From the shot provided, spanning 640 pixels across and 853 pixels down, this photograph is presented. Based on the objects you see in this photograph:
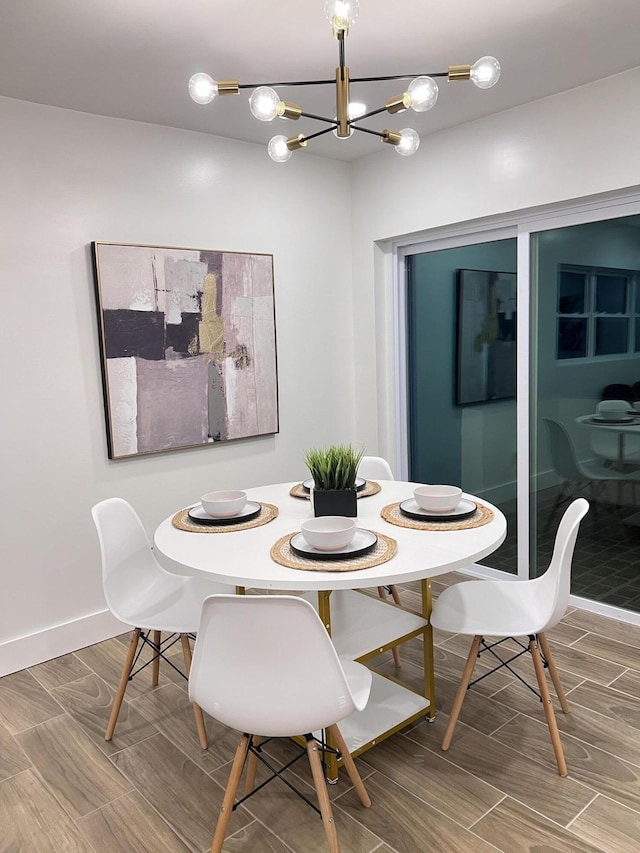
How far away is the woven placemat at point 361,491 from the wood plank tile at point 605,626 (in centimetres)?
127

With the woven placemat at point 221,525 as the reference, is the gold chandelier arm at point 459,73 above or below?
above

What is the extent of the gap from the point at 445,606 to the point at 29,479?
1.93m

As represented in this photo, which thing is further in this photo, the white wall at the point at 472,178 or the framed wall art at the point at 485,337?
the framed wall art at the point at 485,337

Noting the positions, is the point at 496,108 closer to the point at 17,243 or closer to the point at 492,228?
the point at 492,228

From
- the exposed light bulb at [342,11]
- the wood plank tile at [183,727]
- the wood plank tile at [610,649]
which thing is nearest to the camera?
the exposed light bulb at [342,11]

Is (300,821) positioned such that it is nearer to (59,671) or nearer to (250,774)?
(250,774)

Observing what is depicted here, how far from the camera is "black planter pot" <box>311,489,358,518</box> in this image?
7.61 feet

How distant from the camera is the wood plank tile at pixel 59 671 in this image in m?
2.88


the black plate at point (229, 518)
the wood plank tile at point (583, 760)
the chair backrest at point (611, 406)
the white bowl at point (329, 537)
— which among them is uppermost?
the chair backrest at point (611, 406)

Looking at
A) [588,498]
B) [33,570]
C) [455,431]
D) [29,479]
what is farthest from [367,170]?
[33,570]

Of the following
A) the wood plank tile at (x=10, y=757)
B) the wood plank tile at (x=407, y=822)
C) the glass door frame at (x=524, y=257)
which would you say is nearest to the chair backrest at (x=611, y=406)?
the glass door frame at (x=524, y=257)

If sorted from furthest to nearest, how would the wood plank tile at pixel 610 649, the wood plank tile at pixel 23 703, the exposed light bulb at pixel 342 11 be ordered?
the wood plank tile at pixel 610 649 < the wood plank tile at pixel 23 703 < the exposed light bulb at pixel 342 11

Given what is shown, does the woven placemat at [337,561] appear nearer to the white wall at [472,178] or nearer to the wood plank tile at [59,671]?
the wood plank tile at [59,671]

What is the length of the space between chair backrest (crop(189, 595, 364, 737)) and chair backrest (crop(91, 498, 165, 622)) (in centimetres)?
80
